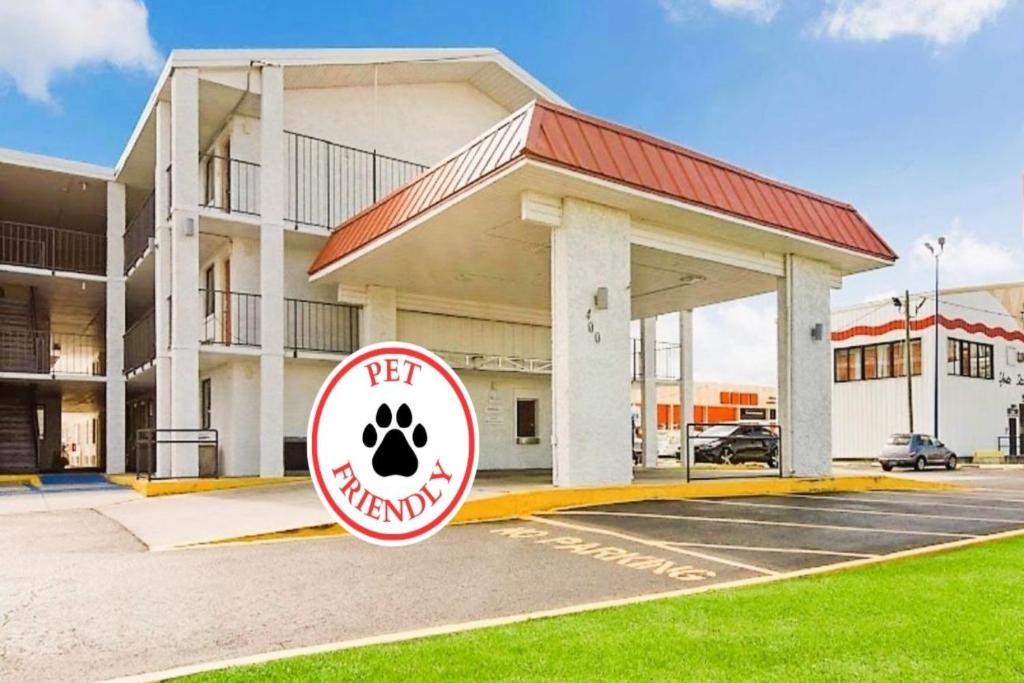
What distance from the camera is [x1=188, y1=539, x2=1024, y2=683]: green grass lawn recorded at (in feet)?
13.4

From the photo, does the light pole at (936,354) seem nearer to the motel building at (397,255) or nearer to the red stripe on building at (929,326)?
the red stripe on building at (929,326)

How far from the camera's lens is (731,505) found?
11.2 m

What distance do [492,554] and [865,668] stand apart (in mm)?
3855

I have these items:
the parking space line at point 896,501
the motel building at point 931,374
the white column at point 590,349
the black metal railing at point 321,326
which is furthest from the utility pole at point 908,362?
the white column at point 590,349

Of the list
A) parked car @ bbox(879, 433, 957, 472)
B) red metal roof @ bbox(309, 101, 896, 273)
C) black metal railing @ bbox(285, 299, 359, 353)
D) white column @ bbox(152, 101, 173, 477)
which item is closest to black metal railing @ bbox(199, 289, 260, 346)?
black metal railing @ bbox(285, 299, 359, 353)

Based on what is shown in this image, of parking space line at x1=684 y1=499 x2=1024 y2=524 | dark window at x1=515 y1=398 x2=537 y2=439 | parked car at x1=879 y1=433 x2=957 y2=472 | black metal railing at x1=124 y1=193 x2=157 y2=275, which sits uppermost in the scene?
black metal railing at x1=124 y1=193 x2=157 y2=275

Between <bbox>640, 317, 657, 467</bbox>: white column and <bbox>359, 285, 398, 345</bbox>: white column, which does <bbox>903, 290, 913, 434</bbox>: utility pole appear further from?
<bbox>359, 285, 398, 345</bbox>: white column

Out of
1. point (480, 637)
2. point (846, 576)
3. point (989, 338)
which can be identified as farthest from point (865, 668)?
point (989, 338)

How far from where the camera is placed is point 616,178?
10.7 m

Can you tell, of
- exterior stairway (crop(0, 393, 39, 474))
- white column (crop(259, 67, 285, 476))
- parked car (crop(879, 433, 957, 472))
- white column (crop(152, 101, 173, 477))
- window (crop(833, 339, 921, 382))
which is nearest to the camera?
white column (crop(259, 67, 285, 476))

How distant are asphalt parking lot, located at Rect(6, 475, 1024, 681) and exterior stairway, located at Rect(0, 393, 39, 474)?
12.6 meters

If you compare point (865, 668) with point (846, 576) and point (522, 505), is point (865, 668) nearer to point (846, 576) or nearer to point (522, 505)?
point (846, 576)

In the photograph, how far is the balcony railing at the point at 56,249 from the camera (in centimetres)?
2378

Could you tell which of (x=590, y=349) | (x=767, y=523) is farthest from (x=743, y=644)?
(x=590, y=349)
